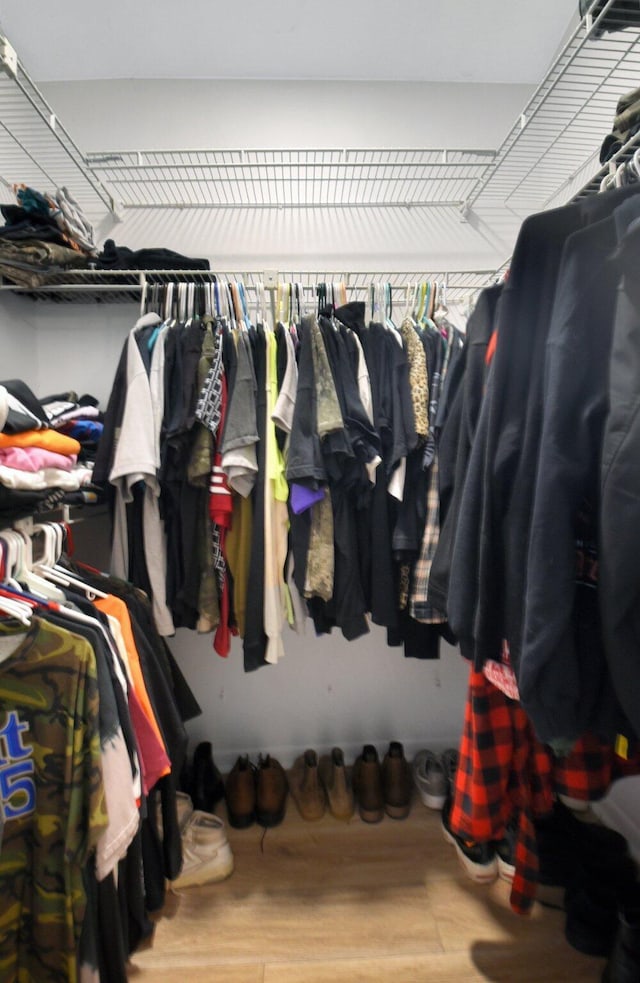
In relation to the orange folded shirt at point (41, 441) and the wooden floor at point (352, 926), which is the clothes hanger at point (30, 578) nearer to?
the orange folded shirt at point (41, 441)

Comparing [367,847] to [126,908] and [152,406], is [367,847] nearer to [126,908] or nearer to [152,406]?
[126,908]

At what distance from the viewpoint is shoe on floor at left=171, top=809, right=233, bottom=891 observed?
1.19m

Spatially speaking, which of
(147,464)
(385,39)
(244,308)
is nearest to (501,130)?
(385,39)

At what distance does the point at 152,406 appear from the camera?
43.8 inches

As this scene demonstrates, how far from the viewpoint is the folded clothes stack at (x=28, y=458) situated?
75 cm

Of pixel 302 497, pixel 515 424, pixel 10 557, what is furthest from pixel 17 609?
pixel 515 424

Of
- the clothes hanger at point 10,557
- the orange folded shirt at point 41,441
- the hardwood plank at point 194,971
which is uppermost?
the orange folded shirt at point 41,441

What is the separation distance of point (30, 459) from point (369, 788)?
4.95 ft

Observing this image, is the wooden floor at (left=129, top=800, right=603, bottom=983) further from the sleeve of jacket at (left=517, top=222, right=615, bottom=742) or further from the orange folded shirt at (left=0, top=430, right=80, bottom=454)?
the orange folded shirt at (left=0, top=430, right=80, bottom=454)

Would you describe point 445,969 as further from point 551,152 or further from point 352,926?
point 551,152

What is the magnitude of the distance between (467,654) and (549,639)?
0.86 feet

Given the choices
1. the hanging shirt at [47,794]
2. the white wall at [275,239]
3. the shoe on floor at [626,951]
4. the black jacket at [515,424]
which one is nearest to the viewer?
the black jacket at [515,424]

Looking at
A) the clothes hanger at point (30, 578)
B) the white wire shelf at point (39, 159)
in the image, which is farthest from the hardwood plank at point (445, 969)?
the white wire shelf at point (39, 159)

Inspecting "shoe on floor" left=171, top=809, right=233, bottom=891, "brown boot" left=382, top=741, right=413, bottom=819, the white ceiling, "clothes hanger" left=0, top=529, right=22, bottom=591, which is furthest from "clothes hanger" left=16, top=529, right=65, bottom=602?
the white ceiling
